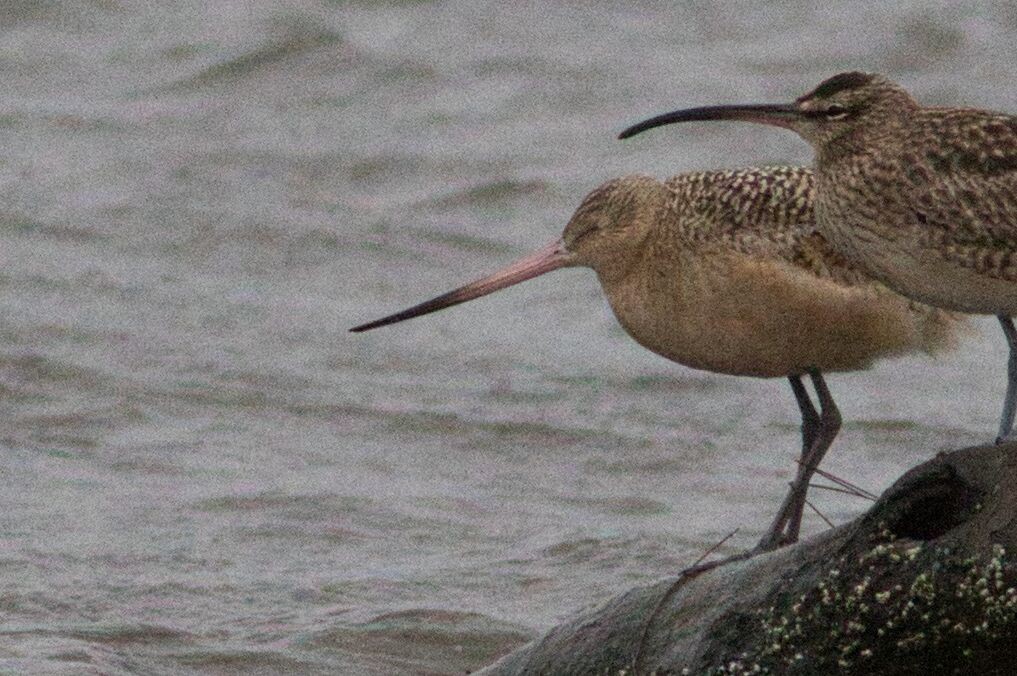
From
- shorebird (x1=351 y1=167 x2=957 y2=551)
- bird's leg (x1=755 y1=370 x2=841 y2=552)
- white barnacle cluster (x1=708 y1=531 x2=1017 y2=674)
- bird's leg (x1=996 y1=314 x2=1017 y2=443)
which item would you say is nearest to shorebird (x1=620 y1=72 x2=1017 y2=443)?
bird's leg (x1=996 y1=314 x2=1017 y2=443)

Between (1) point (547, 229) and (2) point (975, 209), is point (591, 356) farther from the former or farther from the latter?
(2) point (975, 209)

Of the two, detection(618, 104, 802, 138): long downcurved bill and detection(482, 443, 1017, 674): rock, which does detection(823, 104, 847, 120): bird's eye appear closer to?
detection(618, 104, 802, 138): long downcurved bill

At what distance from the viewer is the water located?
831 centimetres

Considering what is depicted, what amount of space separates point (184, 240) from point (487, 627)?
5543 mm

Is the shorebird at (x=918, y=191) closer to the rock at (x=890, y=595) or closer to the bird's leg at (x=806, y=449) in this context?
the bird's leg at (x=806, y=449)

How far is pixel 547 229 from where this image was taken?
13.1 m

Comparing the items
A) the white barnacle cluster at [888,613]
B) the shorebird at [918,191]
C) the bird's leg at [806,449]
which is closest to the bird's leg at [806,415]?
the bird's leg at [806,449]

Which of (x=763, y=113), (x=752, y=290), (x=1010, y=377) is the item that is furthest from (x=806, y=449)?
(x=763, y=113)

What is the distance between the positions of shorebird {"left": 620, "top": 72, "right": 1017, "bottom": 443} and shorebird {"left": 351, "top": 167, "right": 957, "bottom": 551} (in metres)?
0.63

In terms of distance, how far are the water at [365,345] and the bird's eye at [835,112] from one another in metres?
1.33

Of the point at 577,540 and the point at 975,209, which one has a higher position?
→ the point at 975,209

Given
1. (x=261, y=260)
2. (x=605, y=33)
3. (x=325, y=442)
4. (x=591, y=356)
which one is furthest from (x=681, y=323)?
(x=605, y=33)

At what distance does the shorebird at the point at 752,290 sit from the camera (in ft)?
23.5

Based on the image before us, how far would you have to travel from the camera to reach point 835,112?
6621 mm
